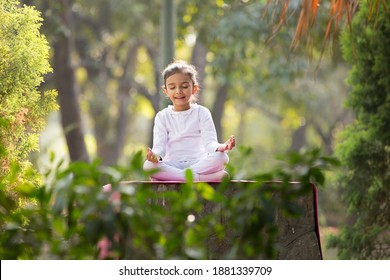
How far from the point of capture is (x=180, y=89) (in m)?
4.73

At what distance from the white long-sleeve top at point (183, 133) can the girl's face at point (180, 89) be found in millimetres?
44

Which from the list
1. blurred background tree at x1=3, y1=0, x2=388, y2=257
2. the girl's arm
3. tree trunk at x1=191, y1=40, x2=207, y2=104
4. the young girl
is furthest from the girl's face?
tree trunk at x1=191, y1=40, x2=207, y2=104

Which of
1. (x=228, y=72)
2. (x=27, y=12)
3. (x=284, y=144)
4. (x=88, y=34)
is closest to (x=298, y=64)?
(x=228, y=72)

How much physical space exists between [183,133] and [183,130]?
18 millimetres

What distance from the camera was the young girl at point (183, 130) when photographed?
15.4 feet

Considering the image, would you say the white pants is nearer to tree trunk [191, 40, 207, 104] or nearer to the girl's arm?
the girl's arm

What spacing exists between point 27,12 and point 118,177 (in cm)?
301

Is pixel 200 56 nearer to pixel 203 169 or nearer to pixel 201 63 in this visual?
pixel 201 63

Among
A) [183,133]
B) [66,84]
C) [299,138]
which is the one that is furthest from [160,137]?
[299,138]

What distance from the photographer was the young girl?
4.69 meters

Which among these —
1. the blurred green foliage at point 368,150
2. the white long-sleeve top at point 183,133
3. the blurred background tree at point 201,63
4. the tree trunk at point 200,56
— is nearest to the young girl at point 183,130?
the white long-sleeve top at point 183,133

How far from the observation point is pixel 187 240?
2.20 meters

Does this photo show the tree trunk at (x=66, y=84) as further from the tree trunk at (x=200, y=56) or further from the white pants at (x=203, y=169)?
the white pants at (x=203, y=169)

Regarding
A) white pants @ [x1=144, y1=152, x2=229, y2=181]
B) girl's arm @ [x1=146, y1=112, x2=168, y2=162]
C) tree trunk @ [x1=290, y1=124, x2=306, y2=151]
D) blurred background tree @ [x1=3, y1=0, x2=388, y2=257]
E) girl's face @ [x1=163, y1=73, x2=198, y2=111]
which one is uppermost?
blurred background tree @ [x1=3, y1=0, x2=388, y2=257]
